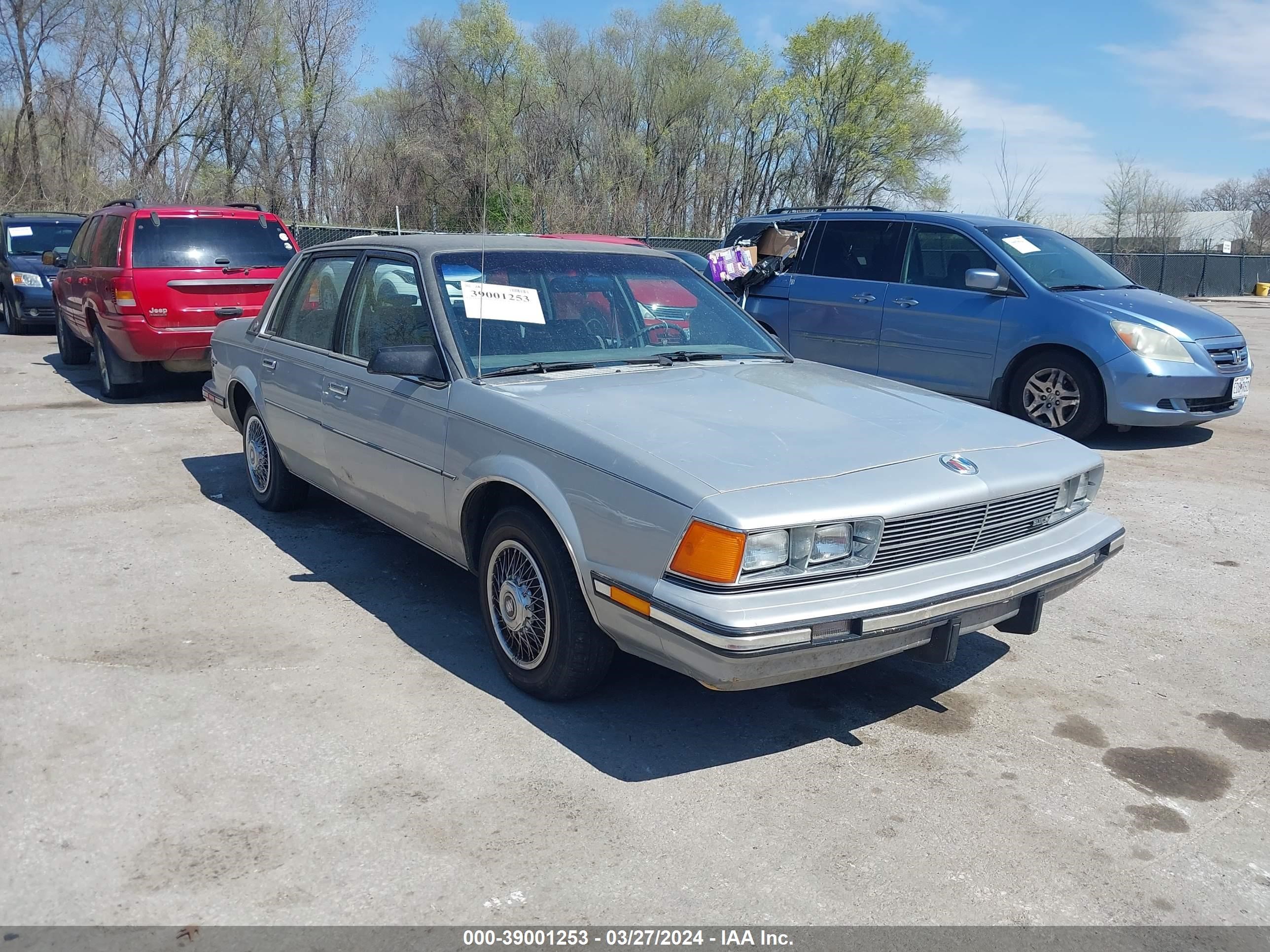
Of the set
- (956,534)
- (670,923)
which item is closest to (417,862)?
(670,923)

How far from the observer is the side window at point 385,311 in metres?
4.50

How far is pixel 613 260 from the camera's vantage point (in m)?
4.86

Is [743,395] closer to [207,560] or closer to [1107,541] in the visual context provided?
[1107,541]

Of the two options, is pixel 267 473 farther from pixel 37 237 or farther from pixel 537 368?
pixel 37 237

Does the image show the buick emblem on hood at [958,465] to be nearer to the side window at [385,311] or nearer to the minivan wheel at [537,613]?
the minivan wheel at [537,613]

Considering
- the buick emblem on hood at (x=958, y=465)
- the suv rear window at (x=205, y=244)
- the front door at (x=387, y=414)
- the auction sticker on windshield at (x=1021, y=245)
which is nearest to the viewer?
the buick emblem on hood at (x=958, y=465)

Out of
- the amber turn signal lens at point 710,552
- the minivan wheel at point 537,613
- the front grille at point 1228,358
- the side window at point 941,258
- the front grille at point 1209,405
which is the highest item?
the side window at point 941,258

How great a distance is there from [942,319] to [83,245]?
8753mm

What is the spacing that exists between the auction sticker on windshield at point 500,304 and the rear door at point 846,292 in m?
5.31

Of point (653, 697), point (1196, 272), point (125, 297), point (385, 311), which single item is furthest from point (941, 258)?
point (1196, 272)

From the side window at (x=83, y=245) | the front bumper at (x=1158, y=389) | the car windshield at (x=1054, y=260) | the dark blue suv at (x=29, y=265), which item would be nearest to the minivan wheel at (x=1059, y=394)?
the front bumper at (x=1158, y=389)

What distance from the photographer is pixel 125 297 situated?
9141 millimetres

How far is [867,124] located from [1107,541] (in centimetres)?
3985

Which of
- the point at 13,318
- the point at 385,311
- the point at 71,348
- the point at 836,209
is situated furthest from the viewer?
the point at 13,318
